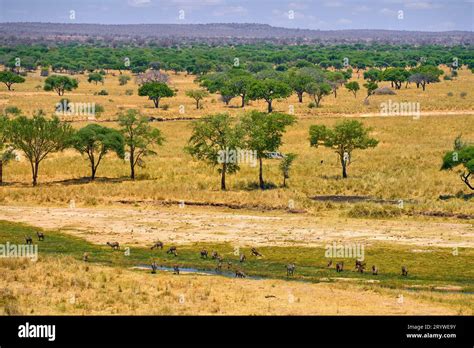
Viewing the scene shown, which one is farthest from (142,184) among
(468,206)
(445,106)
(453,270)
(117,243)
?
(445,106)

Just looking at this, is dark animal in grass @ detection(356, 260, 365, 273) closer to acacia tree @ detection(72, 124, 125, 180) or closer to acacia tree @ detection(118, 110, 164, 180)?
acacia tree @ detection(118, 110, 164, 180)

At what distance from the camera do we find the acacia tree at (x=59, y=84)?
142 m

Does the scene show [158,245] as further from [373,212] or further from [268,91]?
[268,91]

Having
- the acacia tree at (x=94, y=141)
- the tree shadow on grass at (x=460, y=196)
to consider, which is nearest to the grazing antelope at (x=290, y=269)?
the tree shadow on grass at (x=460, y=196)

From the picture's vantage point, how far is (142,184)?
6519 centimetres

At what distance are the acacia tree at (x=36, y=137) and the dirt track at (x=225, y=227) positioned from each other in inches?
373

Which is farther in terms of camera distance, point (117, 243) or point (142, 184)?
point (142, 184)

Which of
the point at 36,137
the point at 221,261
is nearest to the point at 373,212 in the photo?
the point at 221,261

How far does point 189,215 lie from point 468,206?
1947 cm

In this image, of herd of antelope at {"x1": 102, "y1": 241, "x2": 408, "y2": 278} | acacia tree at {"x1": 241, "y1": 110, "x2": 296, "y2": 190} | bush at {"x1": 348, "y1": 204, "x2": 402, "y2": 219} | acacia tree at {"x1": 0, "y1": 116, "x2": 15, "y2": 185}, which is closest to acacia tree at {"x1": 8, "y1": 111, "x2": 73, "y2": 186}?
acacia tree at {"x1": 0, "y1": 116, "x2": 15, "y2": 185}

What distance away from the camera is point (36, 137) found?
6762 centimetres

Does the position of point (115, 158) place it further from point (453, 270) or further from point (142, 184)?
point (453, 270)

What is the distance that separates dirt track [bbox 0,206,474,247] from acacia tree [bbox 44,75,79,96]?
8705cm

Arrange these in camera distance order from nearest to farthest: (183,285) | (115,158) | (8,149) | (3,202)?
(183,285), (3,202), (8,149), (115,158)
